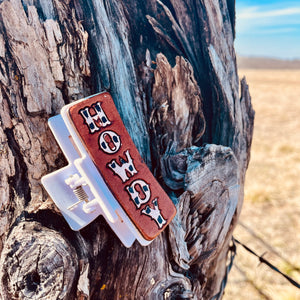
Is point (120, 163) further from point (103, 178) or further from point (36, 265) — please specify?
point (36, 265)

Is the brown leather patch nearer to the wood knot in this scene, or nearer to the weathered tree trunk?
the weathered tree trunk

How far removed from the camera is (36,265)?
1.02 m

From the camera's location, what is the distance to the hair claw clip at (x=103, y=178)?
37.6 inches

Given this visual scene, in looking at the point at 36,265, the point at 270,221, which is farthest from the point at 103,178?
the point at 270,221

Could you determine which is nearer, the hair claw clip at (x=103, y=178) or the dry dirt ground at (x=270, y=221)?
the hair claw clip at (x=103, y=178)

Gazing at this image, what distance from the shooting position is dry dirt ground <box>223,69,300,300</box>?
129 inches


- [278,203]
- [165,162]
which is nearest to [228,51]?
[165,162]

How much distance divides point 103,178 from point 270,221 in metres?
4.22

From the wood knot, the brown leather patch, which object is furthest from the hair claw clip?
the wood knot

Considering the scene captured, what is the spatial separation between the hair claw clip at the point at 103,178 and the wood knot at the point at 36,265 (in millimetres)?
101

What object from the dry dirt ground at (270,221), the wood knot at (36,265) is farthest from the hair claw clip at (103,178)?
the dry dirt ground at (270,221)

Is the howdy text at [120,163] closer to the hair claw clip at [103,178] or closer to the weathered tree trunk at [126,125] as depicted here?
the hair claw clip at [103,178]

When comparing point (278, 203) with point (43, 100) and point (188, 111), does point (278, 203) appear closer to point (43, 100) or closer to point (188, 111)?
point (188, 111)

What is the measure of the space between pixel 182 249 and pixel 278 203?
432cm
